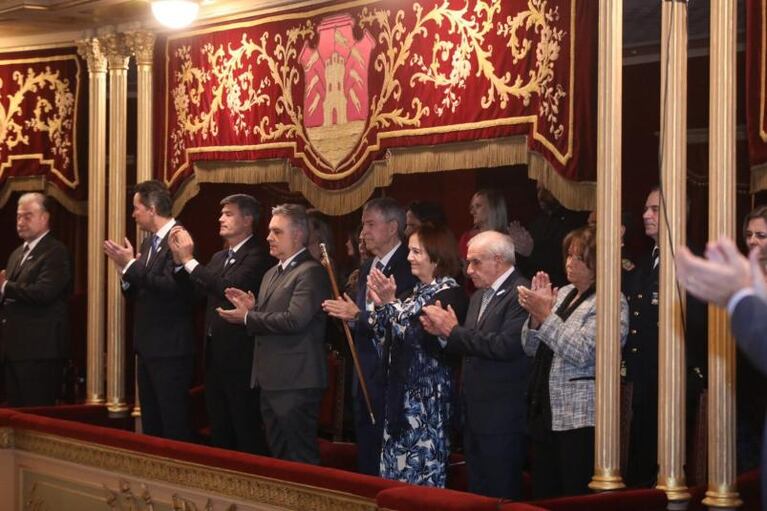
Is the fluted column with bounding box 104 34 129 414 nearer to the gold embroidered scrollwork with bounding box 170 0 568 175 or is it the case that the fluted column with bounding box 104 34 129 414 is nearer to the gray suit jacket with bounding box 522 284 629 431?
the gold embroidered scrollwork with bounding box 170 0 568 175

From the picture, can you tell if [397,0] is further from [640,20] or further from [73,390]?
[73,390]

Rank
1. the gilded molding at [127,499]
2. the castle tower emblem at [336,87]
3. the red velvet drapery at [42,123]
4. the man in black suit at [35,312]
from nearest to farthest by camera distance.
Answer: the gilded molding at [127,499] → the castle tower emblem at [336,87] → the man in black suit at [35,312] → the red velvet drapery at [42,123]

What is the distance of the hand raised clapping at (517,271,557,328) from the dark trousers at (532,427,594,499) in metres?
0.44

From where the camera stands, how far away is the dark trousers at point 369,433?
5.69 meters

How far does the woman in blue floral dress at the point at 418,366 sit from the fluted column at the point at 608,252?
Answer: 0.65 m

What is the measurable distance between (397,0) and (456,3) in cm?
39

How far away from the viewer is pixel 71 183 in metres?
7.89

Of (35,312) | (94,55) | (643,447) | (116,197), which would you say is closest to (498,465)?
(643,447)

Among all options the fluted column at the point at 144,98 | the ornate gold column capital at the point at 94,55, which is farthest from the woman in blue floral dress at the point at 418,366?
the ornate gold column capital at the point at 94,55

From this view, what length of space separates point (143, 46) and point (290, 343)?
2.49m

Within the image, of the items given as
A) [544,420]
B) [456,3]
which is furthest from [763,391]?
[456,3]

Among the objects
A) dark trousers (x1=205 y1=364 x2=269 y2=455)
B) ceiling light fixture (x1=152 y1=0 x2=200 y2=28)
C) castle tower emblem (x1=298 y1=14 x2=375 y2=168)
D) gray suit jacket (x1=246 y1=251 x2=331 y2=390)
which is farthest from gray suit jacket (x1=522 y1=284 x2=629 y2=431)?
ceiling light fixture (x1=152 y1=0 x2=200 y2=28)

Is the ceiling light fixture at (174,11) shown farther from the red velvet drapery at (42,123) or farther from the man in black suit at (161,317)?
the red velvet drapery at (42,123)

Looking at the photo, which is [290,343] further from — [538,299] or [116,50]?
[116,50]
